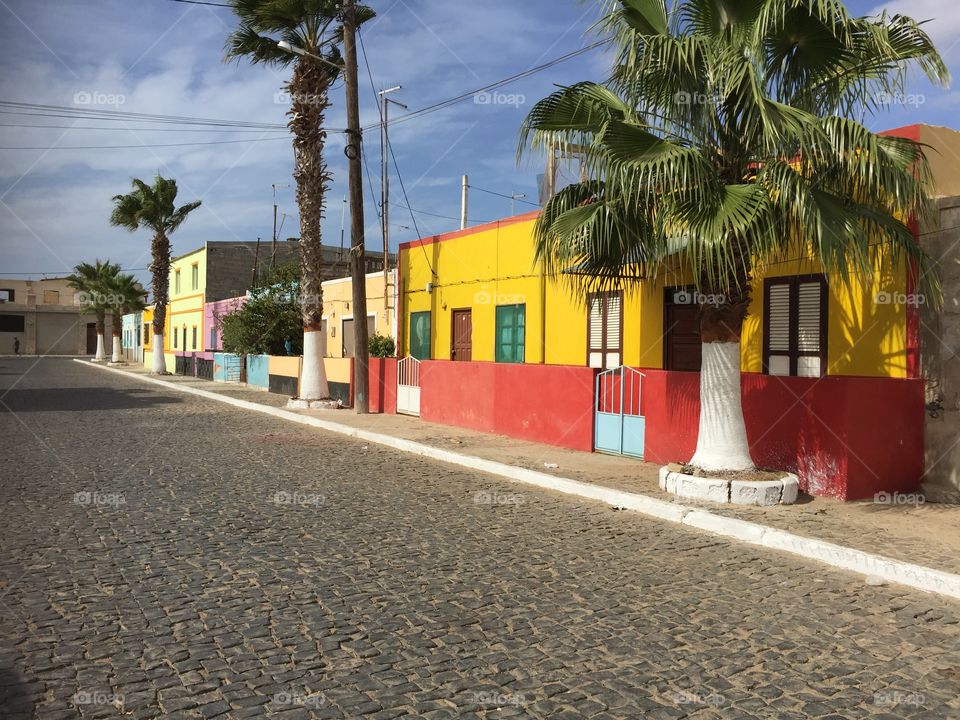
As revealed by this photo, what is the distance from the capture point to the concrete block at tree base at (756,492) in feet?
26.2

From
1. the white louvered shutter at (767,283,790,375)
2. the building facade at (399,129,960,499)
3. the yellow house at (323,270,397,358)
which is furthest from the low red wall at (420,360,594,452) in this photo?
the yellow house at (323,270,397,358)

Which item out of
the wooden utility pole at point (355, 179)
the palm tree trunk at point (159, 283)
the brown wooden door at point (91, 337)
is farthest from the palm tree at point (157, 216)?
the brown wooden door at point (91, 337)

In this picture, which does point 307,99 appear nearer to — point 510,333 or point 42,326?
point 510,333

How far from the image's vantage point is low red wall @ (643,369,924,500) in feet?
26.8

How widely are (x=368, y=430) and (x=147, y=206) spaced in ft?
87.2

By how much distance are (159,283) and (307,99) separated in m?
22.3

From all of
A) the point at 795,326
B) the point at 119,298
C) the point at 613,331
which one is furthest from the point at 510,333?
the point at 119,298

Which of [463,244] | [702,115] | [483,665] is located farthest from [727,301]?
[463,244]

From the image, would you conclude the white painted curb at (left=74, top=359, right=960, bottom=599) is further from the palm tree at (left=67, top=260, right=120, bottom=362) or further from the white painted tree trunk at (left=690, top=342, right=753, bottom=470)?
the palm tree at (left=67, top=260, right=120, bottom=362)

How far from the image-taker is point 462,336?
58.6ft

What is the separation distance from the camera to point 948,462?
8.38 meters

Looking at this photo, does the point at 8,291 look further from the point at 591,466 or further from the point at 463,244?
the point at 591,466

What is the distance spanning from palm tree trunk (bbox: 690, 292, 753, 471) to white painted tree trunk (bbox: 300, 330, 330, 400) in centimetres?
1246

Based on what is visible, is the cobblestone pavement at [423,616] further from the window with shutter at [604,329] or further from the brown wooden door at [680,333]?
the window with shutter at [604,329]
